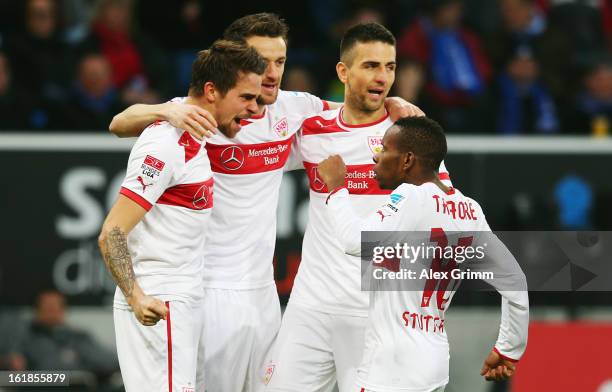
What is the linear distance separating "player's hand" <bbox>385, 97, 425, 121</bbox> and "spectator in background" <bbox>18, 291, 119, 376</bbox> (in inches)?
167

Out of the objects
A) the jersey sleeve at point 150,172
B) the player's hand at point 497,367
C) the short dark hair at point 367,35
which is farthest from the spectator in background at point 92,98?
the player's hand at point 497,367

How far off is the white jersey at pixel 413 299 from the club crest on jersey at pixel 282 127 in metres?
0.89

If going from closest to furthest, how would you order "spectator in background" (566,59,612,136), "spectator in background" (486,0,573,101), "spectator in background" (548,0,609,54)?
"spectator in background" (566,59,612,136), "spectator in background" (486,0,573,101), "spectator in background" (548,0,609,54)

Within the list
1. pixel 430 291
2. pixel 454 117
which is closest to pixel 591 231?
pixel 454 117

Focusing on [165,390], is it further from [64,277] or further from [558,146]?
[558,146]

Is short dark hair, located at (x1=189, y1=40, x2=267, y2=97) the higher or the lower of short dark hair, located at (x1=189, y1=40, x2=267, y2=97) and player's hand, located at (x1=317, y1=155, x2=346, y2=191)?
the higher

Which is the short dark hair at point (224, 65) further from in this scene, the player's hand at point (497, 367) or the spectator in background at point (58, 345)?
the spectator in background at point (58, 345)

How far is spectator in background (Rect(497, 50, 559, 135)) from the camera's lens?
11.9m

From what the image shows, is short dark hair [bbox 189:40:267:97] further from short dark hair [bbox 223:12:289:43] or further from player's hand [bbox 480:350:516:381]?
player's hand [bbox 480:350:516:381]

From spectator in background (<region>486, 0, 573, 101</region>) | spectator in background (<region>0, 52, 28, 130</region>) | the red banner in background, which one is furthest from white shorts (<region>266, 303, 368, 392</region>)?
spectator in background (<region>486, 0, 573, 101</region>)

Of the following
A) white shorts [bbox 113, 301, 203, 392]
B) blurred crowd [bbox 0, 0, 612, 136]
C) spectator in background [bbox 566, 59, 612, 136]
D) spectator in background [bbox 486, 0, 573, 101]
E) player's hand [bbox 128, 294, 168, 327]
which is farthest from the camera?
spectator in background [bbox 486, 0, 573, 101]

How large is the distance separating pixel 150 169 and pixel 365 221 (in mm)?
1037

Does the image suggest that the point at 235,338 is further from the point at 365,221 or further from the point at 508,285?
the point at 508,285

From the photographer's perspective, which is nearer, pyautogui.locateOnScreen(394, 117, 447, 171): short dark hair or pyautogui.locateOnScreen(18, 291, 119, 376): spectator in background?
pyautogui.locateOnScreen(394, 117, 447, 171): short dark hair
